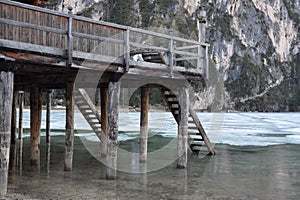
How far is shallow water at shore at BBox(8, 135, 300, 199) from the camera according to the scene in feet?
40.0

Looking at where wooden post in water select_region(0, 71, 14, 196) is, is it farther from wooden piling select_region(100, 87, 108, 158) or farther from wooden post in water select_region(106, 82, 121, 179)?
wooden piling select_region(100, 87, 108, 158)

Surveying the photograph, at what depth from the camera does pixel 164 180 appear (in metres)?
14.6

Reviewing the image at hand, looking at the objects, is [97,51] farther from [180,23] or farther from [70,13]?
[180,23]

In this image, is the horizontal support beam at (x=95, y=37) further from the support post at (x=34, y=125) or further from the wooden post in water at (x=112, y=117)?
the support post at (x=34, y=125)

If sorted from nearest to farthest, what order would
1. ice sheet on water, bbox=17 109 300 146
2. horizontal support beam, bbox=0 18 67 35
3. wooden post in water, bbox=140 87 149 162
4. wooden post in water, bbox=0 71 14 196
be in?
horizontal support beam, bbox=0 18 67 35 → wooden post in water, bbox=0 71 14 196 → wooden post in water, bbox=140 87 149 162 → ice sheet on water, bbox=17 109 300 146

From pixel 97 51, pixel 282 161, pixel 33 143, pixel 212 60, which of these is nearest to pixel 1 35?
pixel 97 51

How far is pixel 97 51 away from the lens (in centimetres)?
1299

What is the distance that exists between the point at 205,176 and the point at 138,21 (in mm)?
185853

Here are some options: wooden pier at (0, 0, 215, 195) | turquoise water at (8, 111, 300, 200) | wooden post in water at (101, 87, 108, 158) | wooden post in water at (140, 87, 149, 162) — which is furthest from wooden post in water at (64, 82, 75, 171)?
wooden post in water at (140, 87, 149, 162)

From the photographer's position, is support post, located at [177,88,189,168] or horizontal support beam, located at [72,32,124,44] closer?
horizontal support beam, located at [72,32,124,44]

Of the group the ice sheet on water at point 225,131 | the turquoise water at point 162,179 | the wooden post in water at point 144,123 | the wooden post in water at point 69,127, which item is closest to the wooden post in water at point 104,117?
the turquoise water at point 162,179

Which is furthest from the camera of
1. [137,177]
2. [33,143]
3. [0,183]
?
[33,143]

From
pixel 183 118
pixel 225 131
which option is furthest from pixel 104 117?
pixel 225 131

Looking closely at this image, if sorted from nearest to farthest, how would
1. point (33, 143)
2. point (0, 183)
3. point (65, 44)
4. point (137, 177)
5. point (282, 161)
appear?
point (0, 183), point (65, 44), point (137, 177), point (33, 143), point (282, 161)
